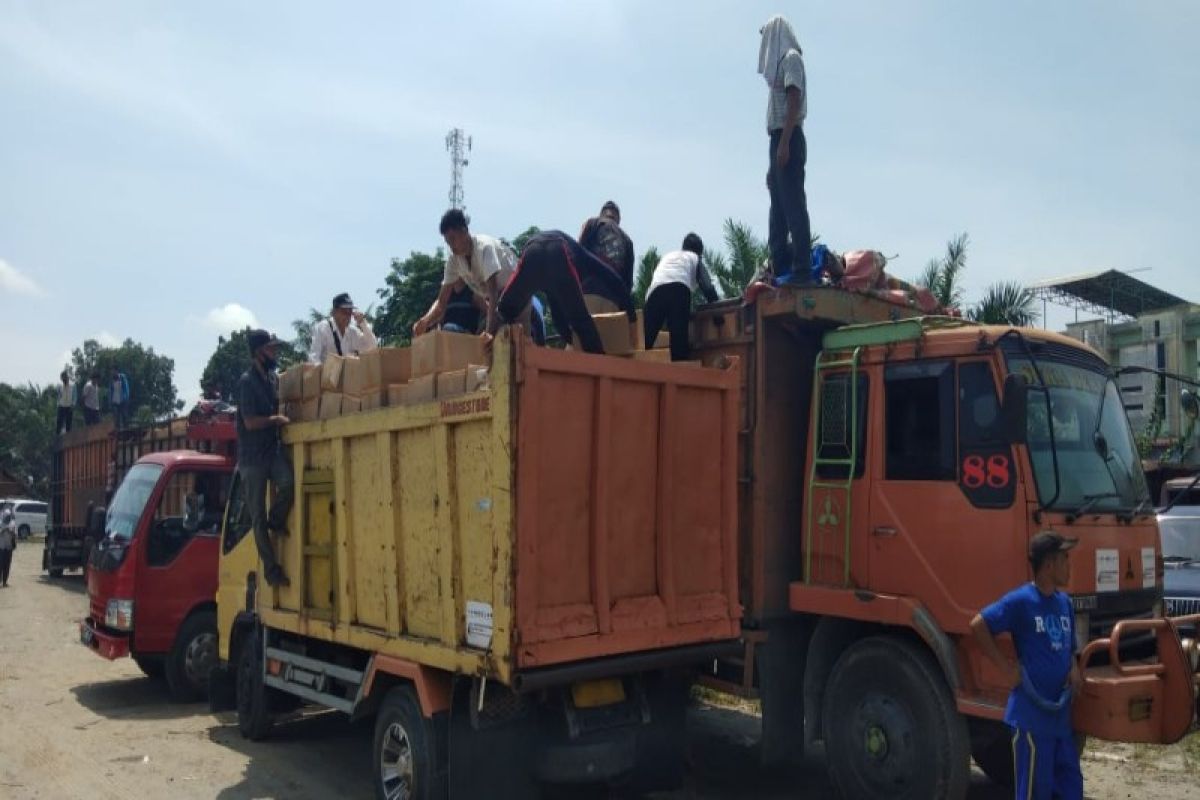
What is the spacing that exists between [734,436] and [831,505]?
0.88 metres

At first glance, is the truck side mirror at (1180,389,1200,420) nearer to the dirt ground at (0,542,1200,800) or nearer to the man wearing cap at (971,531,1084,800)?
the dirt ground at (0,542,1200,800)

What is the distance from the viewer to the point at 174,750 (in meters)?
7.56

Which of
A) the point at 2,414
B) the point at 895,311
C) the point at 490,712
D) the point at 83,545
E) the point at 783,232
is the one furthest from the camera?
the point at 2,414

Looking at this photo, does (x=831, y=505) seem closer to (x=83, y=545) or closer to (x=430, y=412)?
(x=430, y=412)

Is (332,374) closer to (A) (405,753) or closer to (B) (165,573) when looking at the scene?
(A) (405,753)

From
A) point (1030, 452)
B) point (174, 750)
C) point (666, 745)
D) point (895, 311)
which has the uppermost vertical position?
point (895, 311)

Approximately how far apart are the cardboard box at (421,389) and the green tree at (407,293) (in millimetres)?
19578

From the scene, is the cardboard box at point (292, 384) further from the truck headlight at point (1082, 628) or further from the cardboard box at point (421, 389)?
the truck headlight at point (1082, 628)

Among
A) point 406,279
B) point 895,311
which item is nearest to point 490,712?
point 895,311

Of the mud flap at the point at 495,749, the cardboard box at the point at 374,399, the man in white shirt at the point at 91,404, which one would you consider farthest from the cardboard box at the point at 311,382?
the man in white shirt at the point at 91,404

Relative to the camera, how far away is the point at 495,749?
16.0 feet

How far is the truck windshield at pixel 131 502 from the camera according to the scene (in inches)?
380

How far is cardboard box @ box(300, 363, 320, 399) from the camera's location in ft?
22.4

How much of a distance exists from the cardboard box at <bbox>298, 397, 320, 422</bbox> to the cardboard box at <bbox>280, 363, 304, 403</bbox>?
100 mm
